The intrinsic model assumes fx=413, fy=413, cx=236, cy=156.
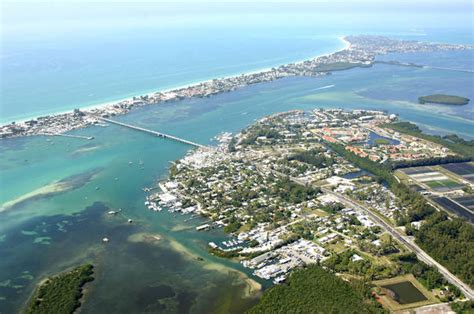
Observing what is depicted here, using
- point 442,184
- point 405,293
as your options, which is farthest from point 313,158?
point 405,293

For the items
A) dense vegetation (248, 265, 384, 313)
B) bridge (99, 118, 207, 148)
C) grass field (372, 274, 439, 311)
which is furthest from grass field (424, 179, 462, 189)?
bridge (99, 118, 207, 148)

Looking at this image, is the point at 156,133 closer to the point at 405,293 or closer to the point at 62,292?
the point at 62,292

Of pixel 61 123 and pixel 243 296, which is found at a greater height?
pixel 61 123

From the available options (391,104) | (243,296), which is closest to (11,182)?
(243,296)

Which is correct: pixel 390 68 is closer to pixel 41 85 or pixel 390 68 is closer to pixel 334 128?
pixel 334 128

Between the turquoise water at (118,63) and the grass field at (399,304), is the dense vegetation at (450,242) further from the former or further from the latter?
the turquoise water at (118,63)
